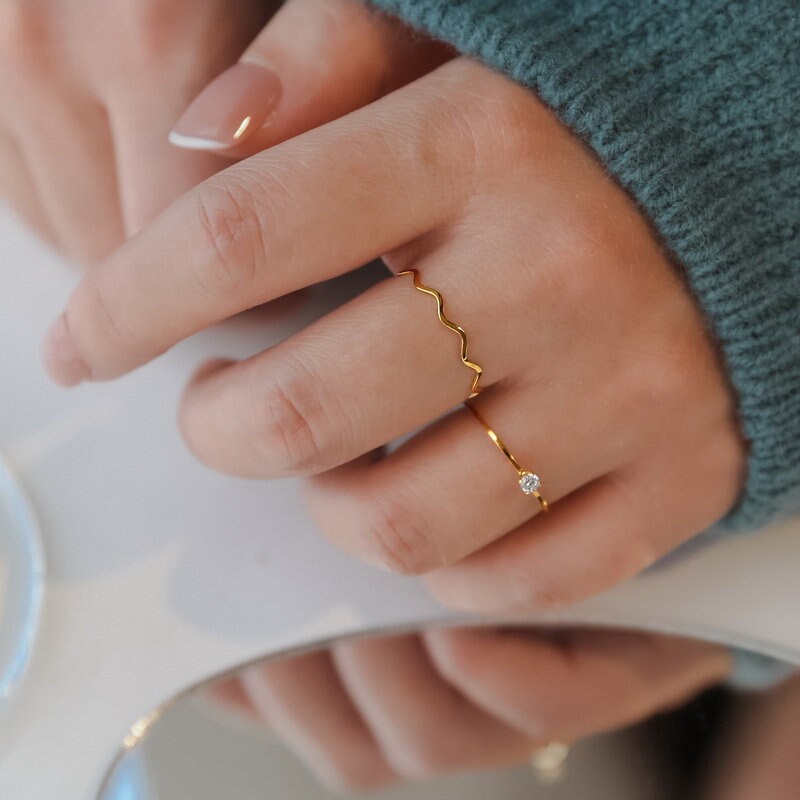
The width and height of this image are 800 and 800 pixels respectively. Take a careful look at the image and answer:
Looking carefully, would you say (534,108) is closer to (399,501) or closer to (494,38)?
(494,38)

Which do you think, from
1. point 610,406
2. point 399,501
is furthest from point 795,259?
point 399,501

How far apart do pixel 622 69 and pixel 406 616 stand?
0.31 m

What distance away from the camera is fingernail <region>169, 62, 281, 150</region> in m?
0.44

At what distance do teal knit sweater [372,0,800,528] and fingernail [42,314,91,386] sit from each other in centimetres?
23

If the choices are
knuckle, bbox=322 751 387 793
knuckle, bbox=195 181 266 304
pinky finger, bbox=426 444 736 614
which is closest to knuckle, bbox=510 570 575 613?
pinky finger, bbox=426 444 736 614

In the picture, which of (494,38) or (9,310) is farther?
(9,310)

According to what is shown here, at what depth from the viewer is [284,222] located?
41 cm

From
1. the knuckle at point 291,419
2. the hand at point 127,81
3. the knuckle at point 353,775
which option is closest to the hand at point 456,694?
the knuckle at point 353,775

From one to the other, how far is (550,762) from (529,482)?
5.7 inches

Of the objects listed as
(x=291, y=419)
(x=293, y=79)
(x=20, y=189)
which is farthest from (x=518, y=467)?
(x=20, y=189)

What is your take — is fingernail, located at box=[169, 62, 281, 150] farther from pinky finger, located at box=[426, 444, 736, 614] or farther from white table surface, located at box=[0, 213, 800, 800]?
pinky finger, located at box=[426, 444, 736, 614]

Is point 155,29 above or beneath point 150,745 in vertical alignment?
above

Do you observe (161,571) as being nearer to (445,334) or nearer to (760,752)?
(445,334)

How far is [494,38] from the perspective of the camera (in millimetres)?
427
